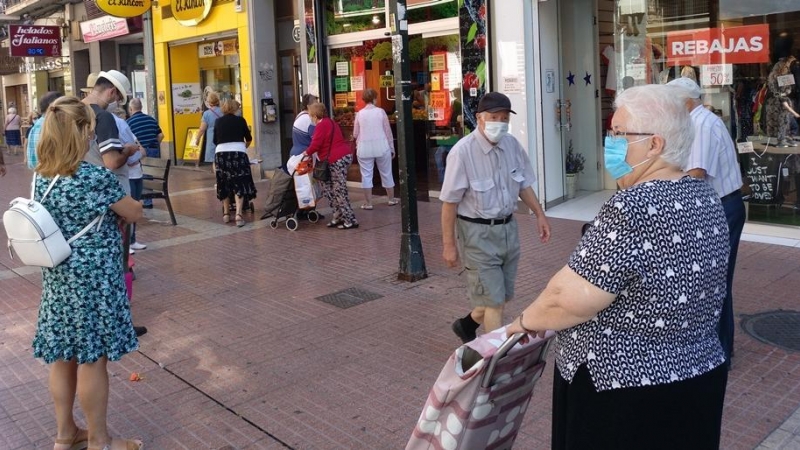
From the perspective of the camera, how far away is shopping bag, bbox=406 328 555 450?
102 inches

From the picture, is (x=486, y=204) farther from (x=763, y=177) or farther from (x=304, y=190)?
(x=304, y=190)

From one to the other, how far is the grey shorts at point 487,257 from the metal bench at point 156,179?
7.03m

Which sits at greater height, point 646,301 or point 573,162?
point 573,162

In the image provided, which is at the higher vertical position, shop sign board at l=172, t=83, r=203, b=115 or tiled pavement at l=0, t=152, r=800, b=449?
shop sign board at l=172, t=83, r=203, b=115

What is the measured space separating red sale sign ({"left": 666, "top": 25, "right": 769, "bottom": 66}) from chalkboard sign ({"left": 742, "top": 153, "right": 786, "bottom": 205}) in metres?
1.10

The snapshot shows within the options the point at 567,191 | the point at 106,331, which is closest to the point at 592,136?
the point at 567,191

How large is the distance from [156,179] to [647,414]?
9.87 m

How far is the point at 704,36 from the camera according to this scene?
9336mm

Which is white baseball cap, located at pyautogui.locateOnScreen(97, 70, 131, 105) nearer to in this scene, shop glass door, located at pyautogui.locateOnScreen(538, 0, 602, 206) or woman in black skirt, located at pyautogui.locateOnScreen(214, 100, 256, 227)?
woman in black skirt, located at pyautogui.locateOnScreen(214, 100, 256, 227)

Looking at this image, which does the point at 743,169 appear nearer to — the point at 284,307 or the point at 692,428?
the point at 284,307

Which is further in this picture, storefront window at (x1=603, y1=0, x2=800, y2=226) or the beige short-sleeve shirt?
storefront window at (x1=603, y1=0, x2=800, y2=226)

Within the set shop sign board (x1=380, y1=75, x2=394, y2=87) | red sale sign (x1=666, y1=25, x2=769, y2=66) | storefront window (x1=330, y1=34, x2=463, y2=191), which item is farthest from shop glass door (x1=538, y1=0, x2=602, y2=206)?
shop sign board (x1=380, y1=75, x2=394, y2=87)

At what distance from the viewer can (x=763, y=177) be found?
9.05 meters

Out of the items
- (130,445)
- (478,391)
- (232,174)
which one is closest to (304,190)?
(232,174)
